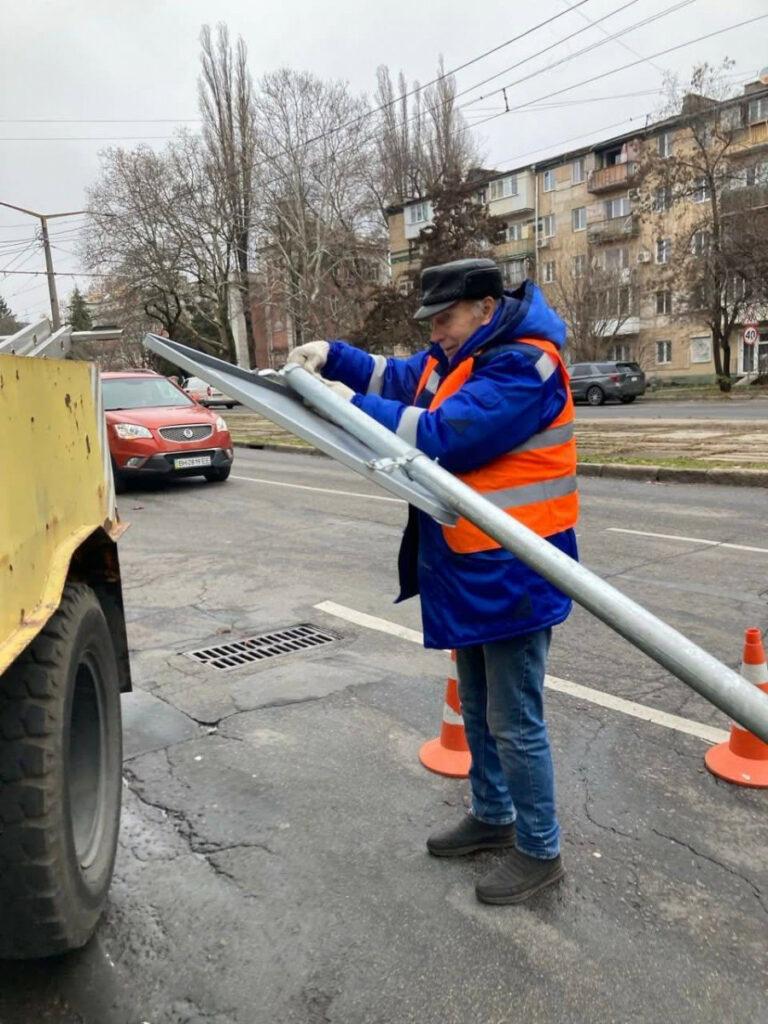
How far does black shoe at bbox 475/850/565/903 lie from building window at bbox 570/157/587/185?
2195 inches

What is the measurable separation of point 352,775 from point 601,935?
1.22 meters

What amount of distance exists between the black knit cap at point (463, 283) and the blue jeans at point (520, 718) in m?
0.99

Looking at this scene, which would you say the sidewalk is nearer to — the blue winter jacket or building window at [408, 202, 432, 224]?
the blue winter jacket

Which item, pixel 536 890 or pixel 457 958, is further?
pixel 536 890

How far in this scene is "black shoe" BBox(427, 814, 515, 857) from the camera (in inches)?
110

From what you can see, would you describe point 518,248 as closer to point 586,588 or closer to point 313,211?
point 313,211

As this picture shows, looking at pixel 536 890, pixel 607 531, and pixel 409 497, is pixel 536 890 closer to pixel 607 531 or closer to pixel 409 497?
pixel 409 497

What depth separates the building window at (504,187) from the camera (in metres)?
55.1

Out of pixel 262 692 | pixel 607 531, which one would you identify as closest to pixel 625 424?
pixel 607 531

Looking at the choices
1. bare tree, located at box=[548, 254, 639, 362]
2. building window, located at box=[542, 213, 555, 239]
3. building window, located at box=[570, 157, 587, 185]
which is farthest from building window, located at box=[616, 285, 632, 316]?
building window, located at box=[570, 157, 587, 185]

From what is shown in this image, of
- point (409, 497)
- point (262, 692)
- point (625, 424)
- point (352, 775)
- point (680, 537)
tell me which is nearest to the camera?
point (409, 497)

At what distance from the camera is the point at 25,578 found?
1.84 m

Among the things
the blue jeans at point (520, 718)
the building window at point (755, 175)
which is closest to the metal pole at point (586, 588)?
the blue jeans at point (520, 718)

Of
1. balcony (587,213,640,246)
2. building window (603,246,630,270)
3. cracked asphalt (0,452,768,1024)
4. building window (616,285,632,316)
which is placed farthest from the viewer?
building window (603,246,630,270)
